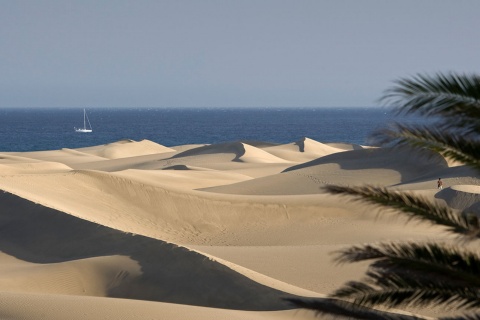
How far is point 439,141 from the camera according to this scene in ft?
21.0

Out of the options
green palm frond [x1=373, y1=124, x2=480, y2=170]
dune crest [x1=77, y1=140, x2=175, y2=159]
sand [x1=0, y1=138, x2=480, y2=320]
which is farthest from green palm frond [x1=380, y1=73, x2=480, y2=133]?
dune crest [x1=77, y1=140, x2=175, y2=159]

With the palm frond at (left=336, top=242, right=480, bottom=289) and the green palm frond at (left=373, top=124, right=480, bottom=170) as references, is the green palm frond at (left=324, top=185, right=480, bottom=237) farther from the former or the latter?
the green palm frond at (left=373, top=124, right=480, bottom=170)

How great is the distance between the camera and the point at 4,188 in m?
22.3

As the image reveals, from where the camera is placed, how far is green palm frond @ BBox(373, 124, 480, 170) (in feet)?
20.7

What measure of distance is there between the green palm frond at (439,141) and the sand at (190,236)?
3.66 m

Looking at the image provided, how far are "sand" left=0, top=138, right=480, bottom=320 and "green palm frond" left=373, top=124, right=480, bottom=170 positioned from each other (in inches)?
144

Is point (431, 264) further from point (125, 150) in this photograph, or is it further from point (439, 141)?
point (125, 150)

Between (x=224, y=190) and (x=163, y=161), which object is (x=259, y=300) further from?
(x=163, y=161)

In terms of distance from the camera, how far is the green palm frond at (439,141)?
248 inches

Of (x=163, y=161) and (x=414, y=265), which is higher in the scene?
(x=414, y=265)

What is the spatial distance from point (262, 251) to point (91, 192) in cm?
825

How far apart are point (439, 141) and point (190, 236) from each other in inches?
650

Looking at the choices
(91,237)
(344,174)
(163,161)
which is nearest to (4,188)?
(91,237)

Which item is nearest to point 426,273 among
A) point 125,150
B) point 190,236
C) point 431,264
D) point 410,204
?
point 431,264
